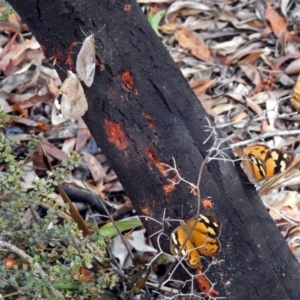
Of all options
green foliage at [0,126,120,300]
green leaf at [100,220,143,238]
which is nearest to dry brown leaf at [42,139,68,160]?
green leaf at [100,220,143,238]

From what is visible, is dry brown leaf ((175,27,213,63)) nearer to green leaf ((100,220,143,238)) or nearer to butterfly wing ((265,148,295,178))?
green leaf ((100,220,143,238))

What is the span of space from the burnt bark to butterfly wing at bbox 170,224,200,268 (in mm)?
64

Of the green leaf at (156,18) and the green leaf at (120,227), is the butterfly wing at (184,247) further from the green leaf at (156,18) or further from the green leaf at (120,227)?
the green leaf at (156,18)

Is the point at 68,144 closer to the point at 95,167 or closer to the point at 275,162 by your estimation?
the point at 95,167

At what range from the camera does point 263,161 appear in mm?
1619

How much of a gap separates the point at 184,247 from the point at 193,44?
1.70m

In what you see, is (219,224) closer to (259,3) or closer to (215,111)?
(215,111)

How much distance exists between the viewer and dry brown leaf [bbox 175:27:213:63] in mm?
3041

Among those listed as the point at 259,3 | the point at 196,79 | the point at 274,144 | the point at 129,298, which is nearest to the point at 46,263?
the point at 129,298

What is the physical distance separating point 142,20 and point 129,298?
78 cm

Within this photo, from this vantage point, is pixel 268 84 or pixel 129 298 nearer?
pixel 129 298

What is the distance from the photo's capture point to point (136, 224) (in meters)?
2.20

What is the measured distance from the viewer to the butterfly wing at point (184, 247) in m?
1.56

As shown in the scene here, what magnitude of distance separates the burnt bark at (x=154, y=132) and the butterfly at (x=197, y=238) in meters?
0.05
